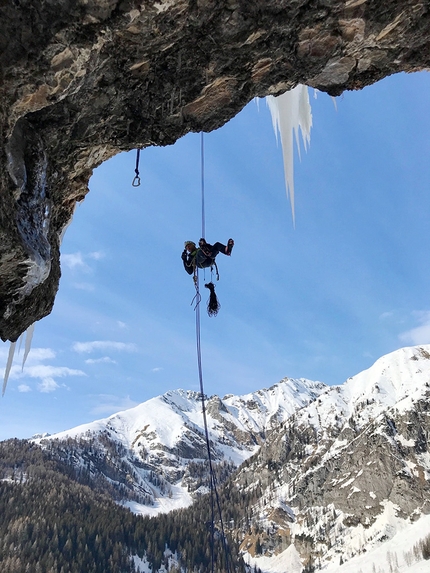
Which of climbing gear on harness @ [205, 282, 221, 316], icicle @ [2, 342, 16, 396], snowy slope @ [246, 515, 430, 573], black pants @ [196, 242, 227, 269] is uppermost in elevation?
black pants @ [196, 242, 227, 269]

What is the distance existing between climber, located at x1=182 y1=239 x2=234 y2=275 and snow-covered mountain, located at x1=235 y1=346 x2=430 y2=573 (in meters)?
105

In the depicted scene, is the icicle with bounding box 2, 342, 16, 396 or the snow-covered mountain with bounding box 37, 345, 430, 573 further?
the snow-covered mountain with bounding box 37, 345, 430, 573

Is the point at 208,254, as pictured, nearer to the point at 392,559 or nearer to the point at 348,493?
the point at 392,559

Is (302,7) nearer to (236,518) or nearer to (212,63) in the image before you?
(212,63)

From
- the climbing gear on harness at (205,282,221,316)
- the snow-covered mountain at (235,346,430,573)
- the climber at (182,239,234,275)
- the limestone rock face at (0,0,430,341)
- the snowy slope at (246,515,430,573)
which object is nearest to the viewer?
the limestone rock face at (0,0,430,341)

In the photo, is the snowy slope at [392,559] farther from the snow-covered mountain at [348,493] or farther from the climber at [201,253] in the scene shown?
the climber at [201,253]

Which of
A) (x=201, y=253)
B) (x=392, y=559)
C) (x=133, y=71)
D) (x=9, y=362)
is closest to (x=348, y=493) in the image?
(x=392, y=559)

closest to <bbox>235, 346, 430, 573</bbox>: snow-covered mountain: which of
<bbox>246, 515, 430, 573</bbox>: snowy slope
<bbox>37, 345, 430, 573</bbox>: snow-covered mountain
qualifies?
<bbox>37, 345, 430, 573</bbox>: snow-covered mountain

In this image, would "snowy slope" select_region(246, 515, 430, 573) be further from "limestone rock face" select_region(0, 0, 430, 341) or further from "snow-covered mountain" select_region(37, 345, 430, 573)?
"limestone rock face" select_region(0, 0, 430, 341)

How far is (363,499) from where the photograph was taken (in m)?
118

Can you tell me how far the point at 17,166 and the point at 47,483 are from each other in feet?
461

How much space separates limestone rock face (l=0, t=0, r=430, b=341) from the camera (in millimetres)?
5395

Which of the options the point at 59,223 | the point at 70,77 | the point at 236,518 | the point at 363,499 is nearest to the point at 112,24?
the point at 70,77

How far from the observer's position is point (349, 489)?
125 m
